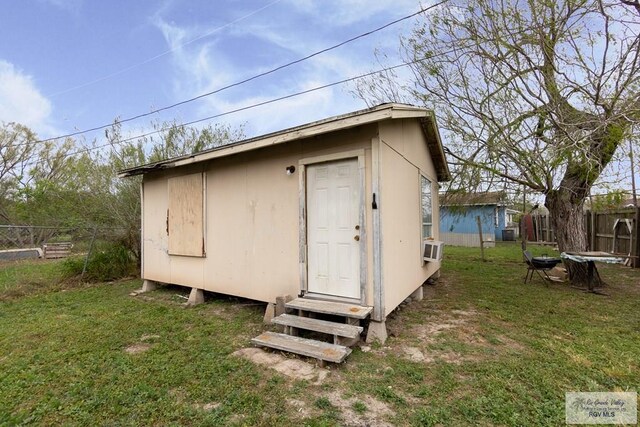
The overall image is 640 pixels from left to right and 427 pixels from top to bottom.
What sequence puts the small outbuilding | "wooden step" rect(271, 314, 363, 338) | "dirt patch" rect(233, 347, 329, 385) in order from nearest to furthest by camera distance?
"dirt patch" rect(233, 347, 329, 385)
"wooden step" rect(271, 314, 363, 338)
the small outbuilding

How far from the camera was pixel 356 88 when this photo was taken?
27.6ft

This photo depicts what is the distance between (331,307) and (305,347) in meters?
0.59

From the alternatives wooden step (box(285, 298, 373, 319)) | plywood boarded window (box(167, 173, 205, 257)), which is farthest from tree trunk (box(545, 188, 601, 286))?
plywood boarded window (box(167, 173, 205, 257))

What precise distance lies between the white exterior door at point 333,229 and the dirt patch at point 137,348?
2020mm

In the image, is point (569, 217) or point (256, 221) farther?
point (569, 217)

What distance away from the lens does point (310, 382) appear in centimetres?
278

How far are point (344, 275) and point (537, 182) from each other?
5549 millimetres

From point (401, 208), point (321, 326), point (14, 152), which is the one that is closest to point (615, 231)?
point (401, 208)

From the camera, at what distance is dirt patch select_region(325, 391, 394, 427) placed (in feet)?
7.35

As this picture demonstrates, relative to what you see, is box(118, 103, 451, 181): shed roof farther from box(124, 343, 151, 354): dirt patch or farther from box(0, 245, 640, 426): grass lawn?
box(124, 343, 151, 354): dirt patch

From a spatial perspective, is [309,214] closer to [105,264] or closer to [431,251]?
[431,251]

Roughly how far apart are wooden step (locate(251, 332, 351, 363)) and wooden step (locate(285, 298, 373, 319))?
1.18ft

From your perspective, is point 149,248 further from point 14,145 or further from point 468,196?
point 14,145

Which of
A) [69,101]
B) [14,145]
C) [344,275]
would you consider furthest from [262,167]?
[14,145]
